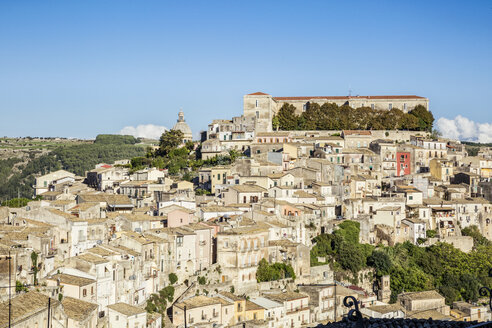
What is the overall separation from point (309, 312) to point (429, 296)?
860 cm

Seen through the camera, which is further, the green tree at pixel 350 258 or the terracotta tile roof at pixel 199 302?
the green tree at pixel 350 258

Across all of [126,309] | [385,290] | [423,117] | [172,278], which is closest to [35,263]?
[126,309]

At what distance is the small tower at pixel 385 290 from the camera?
43.7 metres

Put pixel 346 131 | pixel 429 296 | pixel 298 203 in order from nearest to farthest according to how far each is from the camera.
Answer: pixel 429 296, pixel 298 203, pixel 346 131

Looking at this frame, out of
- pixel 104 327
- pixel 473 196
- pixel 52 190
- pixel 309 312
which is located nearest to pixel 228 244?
pixel 309 312

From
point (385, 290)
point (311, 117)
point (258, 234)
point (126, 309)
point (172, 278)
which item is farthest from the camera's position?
point (311, 117)

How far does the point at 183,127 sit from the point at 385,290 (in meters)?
39.1

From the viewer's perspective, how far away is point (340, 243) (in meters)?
44.8

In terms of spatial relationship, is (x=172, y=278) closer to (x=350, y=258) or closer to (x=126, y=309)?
(x=126, y=309)

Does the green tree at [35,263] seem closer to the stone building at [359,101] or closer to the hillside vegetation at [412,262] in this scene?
the hillside vegetation at [412,262]

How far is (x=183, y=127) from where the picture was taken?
77.7m

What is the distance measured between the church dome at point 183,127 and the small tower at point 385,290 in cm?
3485

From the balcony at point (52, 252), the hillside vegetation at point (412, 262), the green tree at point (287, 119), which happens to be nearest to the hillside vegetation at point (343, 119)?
the green tree at point (287, 119)

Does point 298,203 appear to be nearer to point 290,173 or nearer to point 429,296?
point 290,173
